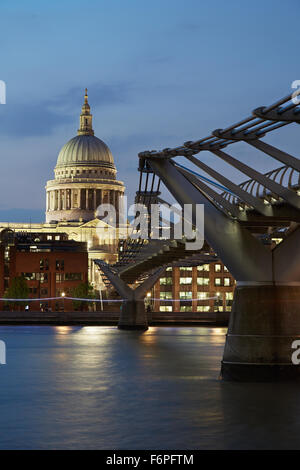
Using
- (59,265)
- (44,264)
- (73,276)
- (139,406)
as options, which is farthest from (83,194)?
(139,406)

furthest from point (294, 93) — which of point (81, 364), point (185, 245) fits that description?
point (81, 364)

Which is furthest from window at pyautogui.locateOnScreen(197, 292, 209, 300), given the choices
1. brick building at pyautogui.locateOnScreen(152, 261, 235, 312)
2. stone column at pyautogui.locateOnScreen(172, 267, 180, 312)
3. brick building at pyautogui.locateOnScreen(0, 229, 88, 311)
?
brick building at pyautogui.locateOnScreen(0, 229, 88, 311)

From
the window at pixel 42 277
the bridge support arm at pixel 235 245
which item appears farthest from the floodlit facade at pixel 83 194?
the bridge support arm at pixel 235 245

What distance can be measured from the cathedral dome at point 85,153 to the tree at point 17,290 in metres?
80.5

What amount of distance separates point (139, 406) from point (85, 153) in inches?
6598

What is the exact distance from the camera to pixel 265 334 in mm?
29984

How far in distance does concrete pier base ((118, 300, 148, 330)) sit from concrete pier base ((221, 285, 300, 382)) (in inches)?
1946

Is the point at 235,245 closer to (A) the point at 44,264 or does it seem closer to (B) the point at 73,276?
(A) the point at 44,264

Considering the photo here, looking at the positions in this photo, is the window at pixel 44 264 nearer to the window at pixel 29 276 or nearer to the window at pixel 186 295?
the window at pixel 29 276

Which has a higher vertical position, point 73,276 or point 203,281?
point 73,276

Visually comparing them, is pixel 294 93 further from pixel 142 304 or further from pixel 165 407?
pixel 142 304

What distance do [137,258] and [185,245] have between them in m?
17.1

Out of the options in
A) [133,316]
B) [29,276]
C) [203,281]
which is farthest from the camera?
[203,281]
